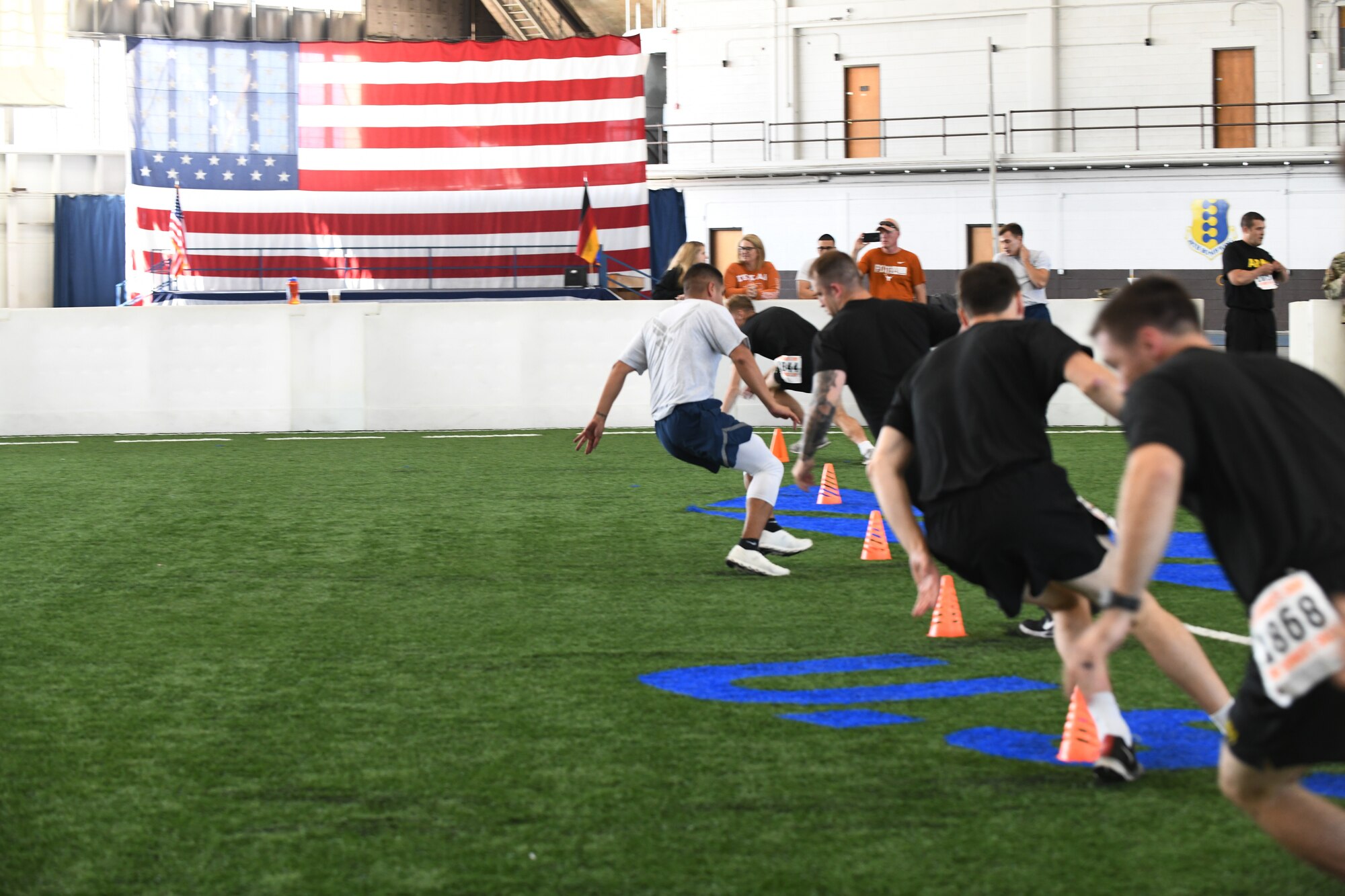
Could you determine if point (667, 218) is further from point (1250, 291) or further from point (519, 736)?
point (519, 736)

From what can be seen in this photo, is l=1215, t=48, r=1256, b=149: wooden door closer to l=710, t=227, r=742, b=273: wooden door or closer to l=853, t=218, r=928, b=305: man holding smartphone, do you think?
l=710, t=227, r=742, b=273: wooden door

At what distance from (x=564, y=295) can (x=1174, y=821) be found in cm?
2539

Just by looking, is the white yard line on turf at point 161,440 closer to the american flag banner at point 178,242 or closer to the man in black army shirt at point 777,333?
the man in black army shirt at point 777,333

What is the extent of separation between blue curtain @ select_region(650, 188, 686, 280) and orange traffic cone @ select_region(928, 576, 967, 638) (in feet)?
100

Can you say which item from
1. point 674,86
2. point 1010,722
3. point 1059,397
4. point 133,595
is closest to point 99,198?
point 674,86

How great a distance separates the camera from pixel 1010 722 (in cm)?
465

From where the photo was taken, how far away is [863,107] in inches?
1432

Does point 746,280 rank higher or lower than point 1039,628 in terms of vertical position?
higher

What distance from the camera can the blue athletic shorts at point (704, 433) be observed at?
25.3 feet

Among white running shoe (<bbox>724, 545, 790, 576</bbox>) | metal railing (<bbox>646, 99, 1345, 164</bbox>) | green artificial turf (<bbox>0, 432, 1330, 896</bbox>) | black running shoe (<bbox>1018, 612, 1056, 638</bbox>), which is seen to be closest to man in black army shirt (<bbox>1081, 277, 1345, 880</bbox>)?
green artificial turf (<bbox>0, 432, 1330, 896</bbox>)

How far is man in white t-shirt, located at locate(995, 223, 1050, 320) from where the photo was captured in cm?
1331

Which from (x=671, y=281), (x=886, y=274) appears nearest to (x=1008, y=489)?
(x=671, y=281)

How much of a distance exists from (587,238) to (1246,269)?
16.5 metres

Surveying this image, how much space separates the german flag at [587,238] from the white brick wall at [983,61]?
9781 millimetres
